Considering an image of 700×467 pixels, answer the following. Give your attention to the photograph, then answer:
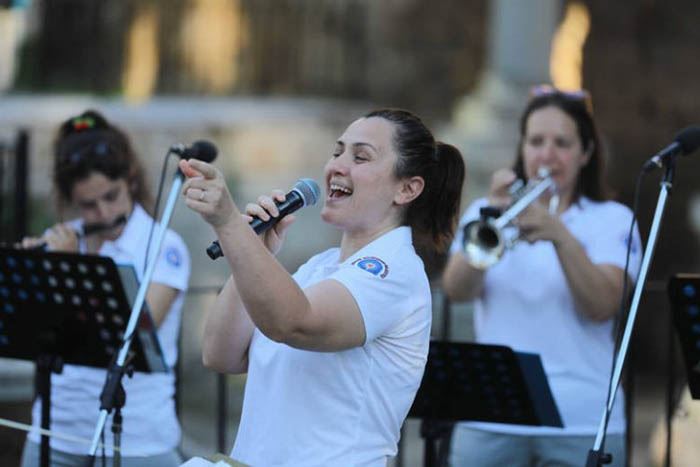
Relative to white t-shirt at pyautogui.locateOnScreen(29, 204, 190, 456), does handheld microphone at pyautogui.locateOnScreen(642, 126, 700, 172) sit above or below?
above

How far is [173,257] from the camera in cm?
475

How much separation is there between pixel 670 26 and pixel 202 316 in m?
7.00

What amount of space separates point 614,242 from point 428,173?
1484 mm

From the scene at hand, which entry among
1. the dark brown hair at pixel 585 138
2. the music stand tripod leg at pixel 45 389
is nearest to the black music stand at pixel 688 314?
the dark brown hair at pixel 585 138

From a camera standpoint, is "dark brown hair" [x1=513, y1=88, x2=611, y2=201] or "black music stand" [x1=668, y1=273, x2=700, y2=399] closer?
"black music stand" [x1=668, y1=273, x2=700, y2=399]

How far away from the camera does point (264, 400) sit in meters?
3.27

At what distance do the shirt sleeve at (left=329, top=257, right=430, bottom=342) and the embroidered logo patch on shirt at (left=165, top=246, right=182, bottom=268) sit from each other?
5.13ft

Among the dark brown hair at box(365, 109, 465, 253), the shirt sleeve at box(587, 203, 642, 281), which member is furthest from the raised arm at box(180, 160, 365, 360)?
the shirt sleeve at box(587, 203, 642, 281)

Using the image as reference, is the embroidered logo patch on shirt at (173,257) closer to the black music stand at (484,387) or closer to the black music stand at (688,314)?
the black music stand at (484,387)

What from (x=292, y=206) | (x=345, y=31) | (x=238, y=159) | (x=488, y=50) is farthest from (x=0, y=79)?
(x=292, y=206)

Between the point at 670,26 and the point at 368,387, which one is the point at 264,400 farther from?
the point at 670,26

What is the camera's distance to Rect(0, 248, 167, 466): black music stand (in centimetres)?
429

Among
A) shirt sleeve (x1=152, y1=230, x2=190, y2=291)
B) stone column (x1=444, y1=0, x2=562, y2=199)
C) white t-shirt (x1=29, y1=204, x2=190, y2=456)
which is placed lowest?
white t-shirt (x1=29, y1=204, x2=190, y2=456)

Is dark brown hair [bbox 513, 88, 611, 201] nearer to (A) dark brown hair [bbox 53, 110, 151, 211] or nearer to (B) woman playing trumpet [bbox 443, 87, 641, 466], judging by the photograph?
(B) woman playing trumpet [bbox 443, 87, 641, 466]
